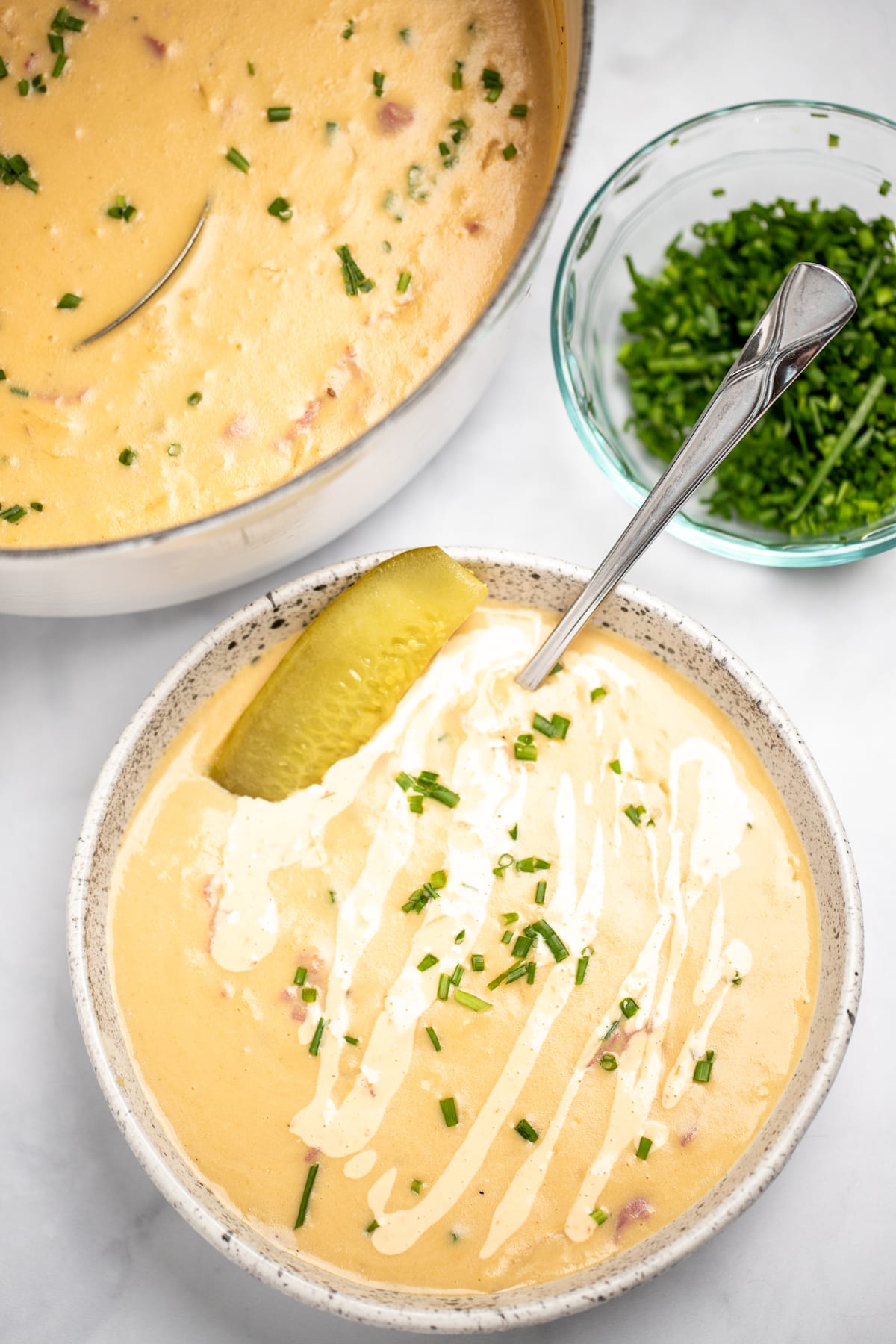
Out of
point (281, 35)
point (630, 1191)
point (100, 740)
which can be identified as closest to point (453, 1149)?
point (630, 1191)

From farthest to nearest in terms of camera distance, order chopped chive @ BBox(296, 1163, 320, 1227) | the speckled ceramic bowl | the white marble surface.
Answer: the white marble surface → chopped chive @ BBox(296, 1163, 320, 1227) → the speckled ceramic bowl

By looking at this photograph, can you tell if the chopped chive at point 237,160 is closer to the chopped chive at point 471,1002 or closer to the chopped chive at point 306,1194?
the chopped chive at point 471,1002

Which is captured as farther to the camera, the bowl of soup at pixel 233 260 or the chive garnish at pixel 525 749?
the chive garnish at pixel 525 749

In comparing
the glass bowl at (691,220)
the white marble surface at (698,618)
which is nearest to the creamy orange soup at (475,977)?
the white marble surface at (698,618)

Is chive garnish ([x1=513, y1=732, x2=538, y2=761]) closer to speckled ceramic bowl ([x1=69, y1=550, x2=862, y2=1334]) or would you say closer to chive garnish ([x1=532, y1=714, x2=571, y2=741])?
chive garnish ([x1=532, y1=714, x2=571, y2=741])

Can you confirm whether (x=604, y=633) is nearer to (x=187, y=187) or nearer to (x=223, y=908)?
(x=223, y=908)

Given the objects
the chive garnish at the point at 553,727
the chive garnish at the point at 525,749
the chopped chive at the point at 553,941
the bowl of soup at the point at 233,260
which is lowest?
the chopped chive at the point at 553,941

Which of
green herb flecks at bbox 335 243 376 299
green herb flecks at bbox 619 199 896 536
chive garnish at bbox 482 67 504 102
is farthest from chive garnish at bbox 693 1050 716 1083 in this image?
chive garnish at bbox 482 67 504 102
